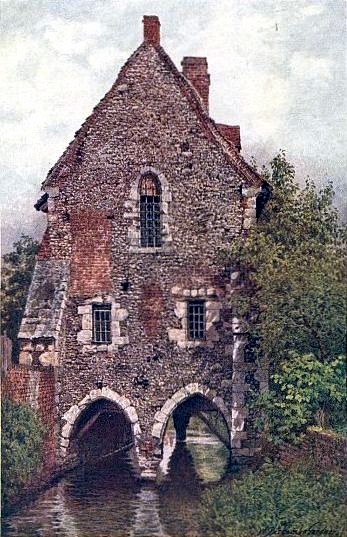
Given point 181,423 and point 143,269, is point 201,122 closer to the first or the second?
point 143,269

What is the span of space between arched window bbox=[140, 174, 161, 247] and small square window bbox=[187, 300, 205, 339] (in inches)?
31.4

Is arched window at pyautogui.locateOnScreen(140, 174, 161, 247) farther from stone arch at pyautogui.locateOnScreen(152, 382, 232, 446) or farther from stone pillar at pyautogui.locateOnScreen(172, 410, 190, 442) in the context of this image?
stone pillar at pyautogui.locateOnScreen(172, 410, 190, 442)

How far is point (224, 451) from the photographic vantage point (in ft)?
37.1

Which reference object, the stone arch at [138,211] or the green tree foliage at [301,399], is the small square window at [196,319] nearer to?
the stone arch at [138,211]

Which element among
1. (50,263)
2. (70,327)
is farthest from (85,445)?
(50,263)

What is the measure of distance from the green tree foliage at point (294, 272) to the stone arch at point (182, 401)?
73 centimetres

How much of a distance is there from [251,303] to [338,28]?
3097mm

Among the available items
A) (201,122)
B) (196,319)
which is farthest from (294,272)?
(201,122)

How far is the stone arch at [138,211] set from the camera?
11391mm

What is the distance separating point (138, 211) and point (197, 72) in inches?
65.4

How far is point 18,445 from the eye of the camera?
1141 cm
